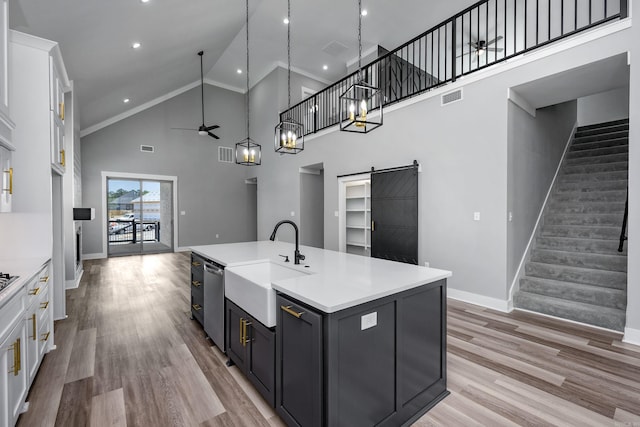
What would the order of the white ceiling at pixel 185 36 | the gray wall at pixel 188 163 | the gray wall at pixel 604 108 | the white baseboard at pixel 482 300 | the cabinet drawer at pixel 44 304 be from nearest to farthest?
the cabinet drawer at pixel 44 304
the white ceiling at pixel 185 36
the white baseboard at pixel 482 300
the gray wall at pixel 604 108
the gray wall at pixel 188 163

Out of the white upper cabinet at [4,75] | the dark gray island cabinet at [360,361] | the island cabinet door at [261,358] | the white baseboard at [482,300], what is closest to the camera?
the dark gray island cabinet at [360,361]

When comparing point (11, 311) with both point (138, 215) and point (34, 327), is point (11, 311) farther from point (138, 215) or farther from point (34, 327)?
point (138, 215)

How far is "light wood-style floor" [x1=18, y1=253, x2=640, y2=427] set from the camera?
1.90 metres

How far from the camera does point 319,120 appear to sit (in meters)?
7.54

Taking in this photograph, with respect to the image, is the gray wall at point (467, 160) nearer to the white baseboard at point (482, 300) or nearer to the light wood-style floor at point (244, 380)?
the white baseboard at point (482, 300)

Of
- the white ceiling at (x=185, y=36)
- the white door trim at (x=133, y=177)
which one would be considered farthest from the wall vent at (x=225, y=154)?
the white ceiling at (x=185, y=36)

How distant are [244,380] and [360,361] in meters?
1.18

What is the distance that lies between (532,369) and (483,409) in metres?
0.82

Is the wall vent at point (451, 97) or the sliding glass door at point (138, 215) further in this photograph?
the sliding glass door at point (138, 215)

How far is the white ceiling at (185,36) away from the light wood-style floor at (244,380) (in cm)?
328

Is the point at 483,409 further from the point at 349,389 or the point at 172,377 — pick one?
the point at 172,377

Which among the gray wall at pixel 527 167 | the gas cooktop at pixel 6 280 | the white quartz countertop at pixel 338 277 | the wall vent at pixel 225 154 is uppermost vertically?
the wall vent at pixel 225 154

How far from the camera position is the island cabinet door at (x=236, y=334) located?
2193mm

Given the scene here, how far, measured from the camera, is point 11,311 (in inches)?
66.6
